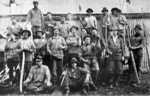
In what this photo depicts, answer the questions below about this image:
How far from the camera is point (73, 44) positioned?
724 cm

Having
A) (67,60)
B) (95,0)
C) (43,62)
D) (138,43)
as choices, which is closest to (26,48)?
(43,62)

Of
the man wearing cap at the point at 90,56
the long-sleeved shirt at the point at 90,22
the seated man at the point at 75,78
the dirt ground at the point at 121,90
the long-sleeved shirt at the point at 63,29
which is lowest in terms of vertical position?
the dirt ground at the point at 121,90

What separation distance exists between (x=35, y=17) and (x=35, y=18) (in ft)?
0.09

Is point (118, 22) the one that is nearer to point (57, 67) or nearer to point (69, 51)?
point (69, 51)

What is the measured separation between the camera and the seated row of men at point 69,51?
23.3 ft

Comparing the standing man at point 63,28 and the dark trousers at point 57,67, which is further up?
the standing man at point 63,28

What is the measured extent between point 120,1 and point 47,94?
3080 mm

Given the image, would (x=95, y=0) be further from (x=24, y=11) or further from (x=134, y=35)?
(x=24, y=11)

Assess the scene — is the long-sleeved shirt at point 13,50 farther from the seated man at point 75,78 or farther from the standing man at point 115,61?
the standing man at point 115,61

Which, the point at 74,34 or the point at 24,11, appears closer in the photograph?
the point at 74,34

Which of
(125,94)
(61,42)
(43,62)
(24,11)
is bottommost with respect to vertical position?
(125,94)

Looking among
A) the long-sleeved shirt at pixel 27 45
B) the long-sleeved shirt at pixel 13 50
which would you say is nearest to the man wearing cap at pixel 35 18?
the long-sleeved shirt at pixel 27 45

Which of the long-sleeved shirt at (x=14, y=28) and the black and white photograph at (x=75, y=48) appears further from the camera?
the long-sleeved shirt at (x=14, y=28)

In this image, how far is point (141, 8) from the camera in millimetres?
7805
